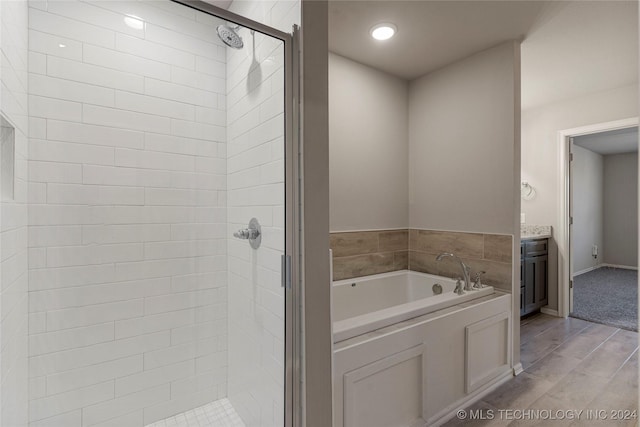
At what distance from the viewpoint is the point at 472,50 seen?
2654mm

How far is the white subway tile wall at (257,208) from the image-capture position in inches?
56.6

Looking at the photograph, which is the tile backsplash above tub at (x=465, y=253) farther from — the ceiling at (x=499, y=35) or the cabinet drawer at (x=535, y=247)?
the ceiling at (x=499, y=35)

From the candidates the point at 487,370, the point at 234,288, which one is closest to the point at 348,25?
the point at 234,288

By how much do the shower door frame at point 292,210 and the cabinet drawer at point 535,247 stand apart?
3.03 metres

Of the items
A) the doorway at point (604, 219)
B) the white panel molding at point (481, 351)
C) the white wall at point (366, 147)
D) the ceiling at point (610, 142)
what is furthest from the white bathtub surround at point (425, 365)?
the ceiling at point (610, 142)

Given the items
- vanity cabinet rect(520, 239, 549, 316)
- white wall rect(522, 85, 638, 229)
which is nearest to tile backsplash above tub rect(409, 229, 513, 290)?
vanity cabinet rect(520, 239, 549, 316)

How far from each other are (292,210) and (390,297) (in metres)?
1.88

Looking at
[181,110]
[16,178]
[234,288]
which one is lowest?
[234,288]

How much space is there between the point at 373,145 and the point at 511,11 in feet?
4.39

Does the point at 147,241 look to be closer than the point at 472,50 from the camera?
Yes

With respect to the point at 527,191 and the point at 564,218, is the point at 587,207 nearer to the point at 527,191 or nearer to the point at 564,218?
the point at 527,191

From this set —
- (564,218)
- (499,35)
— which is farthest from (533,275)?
(499,35)

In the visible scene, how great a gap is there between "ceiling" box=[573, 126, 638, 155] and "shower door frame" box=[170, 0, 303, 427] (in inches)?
204

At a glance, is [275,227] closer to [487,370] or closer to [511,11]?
[487,370]
